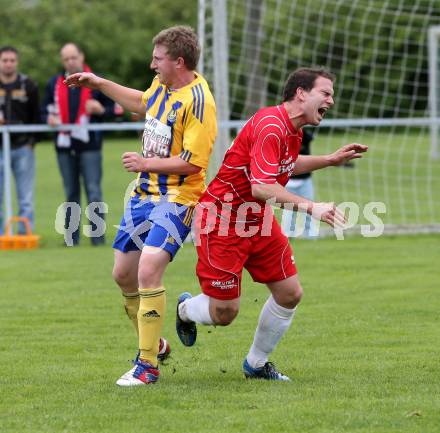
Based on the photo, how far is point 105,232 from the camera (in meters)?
14.0

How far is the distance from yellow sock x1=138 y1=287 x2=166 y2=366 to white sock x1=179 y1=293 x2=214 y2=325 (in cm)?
26

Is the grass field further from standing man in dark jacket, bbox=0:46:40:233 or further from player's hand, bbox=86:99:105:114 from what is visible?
player's hand, bbox=86:99:105:114

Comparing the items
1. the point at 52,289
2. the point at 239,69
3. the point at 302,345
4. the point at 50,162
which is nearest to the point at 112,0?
the point at 50,162

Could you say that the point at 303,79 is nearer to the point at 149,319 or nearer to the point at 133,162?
the point at 133,162

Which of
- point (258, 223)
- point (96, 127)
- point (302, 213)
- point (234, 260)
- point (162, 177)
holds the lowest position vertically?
point (302, 213)

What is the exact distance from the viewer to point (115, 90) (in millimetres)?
6711

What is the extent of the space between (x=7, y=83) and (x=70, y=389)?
7.72 m

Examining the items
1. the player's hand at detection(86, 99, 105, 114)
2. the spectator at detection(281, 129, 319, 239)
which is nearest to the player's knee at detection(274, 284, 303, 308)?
the spectator at detection(281, 129, 319, 239)

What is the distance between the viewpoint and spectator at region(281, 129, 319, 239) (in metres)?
12.5

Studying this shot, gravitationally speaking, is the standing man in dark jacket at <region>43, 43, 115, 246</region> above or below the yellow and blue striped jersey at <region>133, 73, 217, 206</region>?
below

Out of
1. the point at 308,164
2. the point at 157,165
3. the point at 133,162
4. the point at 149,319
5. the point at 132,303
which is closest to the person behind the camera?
the point at 133,162

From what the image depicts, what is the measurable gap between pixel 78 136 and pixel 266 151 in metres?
7.13

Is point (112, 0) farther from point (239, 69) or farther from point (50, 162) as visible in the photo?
point (239, 69)

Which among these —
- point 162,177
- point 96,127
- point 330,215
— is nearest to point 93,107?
point 96,127
